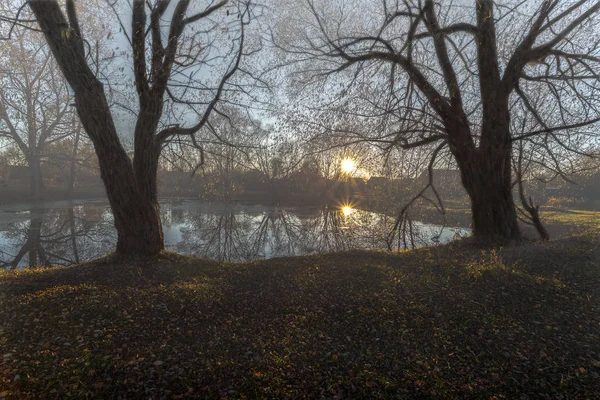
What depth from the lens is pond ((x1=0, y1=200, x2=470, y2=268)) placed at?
33.9ft

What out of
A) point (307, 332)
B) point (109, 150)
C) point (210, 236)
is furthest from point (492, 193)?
point (210, 236)

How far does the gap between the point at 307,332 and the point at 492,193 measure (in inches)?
236

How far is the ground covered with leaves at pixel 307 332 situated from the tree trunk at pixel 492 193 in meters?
1.87

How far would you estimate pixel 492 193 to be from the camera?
7328mm

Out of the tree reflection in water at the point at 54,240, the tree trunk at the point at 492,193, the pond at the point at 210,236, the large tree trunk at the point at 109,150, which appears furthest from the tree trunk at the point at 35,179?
the tree trunk at the point at 492,193

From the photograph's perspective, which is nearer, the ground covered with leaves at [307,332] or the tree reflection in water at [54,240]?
the ground covered with leaves at [307,332]

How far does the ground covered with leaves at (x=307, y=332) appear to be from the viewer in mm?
A: 2652

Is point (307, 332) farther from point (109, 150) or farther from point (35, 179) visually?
point (35, 179)

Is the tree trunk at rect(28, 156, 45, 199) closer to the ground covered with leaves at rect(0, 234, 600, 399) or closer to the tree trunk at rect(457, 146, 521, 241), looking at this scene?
the ground covered with leaves at rect(0, 234, 600, 399)

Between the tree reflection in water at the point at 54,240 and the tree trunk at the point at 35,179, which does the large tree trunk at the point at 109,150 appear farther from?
the tree trunk at the point at 35,179

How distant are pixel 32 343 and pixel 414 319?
4013 mm

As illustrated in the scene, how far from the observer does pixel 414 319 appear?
3744mm

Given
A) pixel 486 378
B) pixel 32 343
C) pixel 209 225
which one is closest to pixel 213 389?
pixel 32 343

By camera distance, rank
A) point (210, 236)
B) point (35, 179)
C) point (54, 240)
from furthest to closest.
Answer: point (35, 179) < point (210, 236) < point (54, 240)
